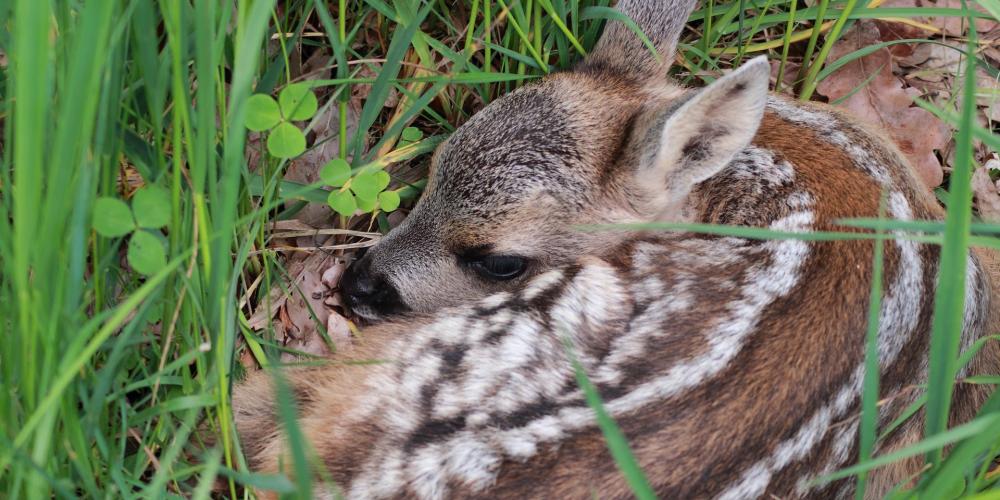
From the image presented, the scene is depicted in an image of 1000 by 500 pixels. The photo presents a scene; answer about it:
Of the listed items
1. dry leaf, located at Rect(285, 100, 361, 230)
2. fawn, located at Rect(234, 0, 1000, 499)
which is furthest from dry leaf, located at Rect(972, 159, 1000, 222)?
dry leaf, located at Rect(285, 100, 361, 230)

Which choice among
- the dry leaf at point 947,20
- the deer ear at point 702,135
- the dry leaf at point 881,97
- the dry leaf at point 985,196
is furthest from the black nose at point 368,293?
the dry leaf at point 985,196

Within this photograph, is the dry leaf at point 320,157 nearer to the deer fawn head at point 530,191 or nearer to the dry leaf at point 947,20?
the deer fawn head at point 530,191

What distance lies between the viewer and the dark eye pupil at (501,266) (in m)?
3.40

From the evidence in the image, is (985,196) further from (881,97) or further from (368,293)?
(368,293)

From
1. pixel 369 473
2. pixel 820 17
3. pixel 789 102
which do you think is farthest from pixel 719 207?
pixel 369 473

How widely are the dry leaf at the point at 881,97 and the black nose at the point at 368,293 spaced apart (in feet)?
7.34

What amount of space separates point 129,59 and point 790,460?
2.14m

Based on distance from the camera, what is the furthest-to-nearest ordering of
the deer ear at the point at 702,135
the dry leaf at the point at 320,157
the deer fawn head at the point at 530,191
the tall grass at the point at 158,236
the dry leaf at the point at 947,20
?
1. the dry leaf at the point at 947,20
2. the dry leaf at the point at 320,157
3. the deer fawn head at the point at 530,191
4. the deer ear at the point at 702,135
5. the tall grass at the point at 158,236

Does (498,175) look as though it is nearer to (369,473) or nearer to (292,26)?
(292,26)

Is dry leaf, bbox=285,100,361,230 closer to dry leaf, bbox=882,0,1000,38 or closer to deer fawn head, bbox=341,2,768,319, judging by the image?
deer fawn head, bbox=341,2,768,319

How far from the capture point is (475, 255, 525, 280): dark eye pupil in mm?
3402

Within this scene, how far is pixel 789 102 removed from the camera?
376 cm

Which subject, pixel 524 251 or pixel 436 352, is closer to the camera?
Answer: pixel 436 352

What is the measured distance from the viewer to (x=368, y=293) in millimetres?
3574
